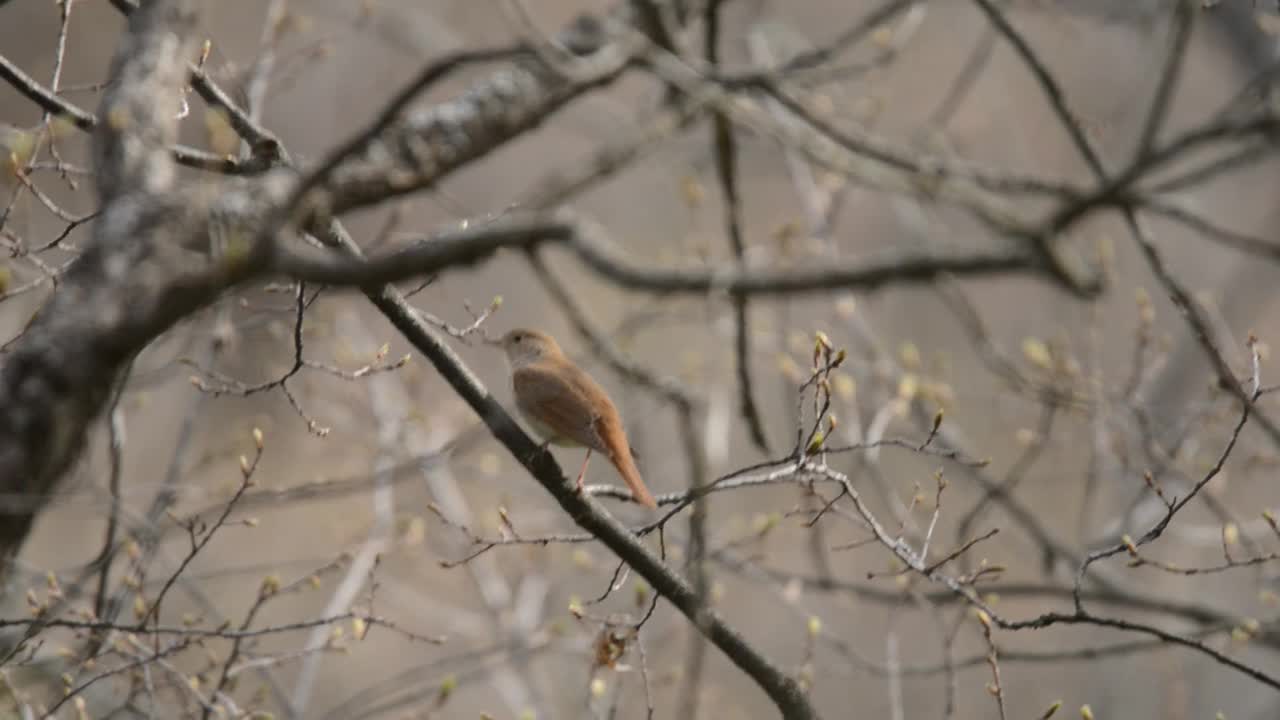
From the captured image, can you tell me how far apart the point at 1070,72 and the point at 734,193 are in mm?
8814

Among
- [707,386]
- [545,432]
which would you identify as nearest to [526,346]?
[545,432]

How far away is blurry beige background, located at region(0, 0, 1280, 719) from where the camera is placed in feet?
22.8

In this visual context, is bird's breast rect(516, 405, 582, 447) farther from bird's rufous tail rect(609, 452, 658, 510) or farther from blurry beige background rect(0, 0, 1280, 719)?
blurry beige background rect(0, 0, 1280, 719)

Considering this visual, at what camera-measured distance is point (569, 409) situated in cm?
453

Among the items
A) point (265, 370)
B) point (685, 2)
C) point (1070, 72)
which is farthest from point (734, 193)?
point (1070, 72)

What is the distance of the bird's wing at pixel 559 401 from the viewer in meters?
4.41

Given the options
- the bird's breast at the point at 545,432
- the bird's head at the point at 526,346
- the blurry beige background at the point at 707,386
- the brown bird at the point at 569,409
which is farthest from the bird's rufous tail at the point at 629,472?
the blurry beige background at the point at 707,386

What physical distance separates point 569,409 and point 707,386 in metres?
2.28

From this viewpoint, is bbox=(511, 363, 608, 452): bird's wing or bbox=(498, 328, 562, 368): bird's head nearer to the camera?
bbox=(511, 363, 608, 452): bird's wing

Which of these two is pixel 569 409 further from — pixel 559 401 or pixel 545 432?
pixel 545 432

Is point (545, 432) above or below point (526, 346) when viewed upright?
below

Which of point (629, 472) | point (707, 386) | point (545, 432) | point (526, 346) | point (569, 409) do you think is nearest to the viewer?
point (629, 472)

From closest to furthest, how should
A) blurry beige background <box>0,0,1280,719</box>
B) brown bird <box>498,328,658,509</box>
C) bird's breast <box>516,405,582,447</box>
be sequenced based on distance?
brown bird <box>498,328,658,509</box> → bird's breast <box>516,405,582,447</box> → blurry beige background <box>0,0,1280,719</box>

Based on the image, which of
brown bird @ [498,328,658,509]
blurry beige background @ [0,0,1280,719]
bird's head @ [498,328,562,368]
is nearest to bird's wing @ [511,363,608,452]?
brown bird @ [498,328,658,509]
